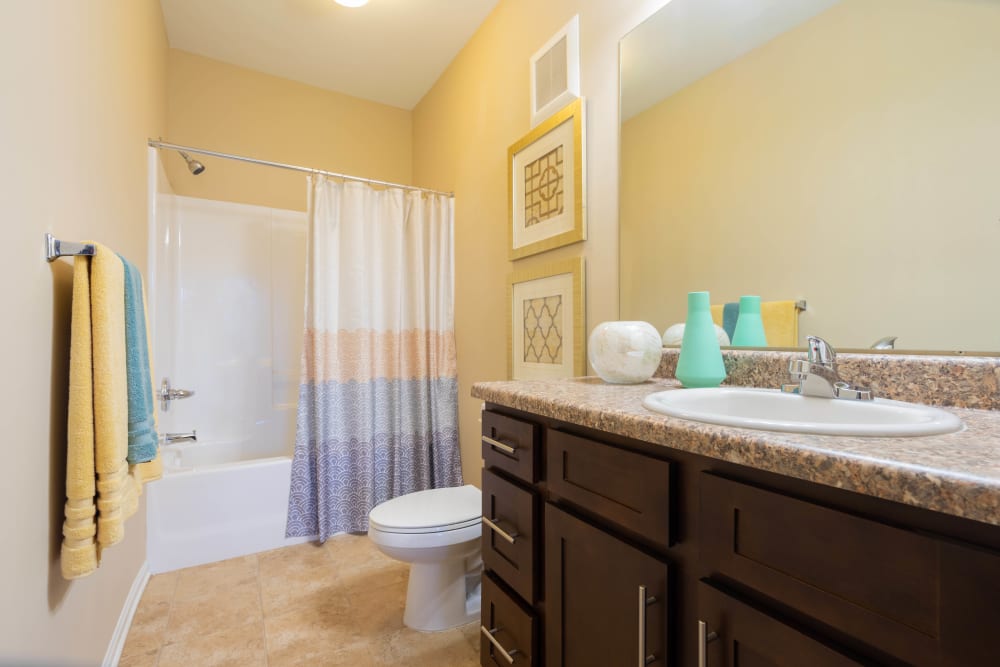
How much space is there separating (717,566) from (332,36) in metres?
2.92

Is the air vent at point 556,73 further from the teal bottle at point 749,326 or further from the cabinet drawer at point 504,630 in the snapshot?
the cabinet drawer at point 504,630

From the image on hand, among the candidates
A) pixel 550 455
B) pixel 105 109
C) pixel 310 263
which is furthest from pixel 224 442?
pixel 550 455

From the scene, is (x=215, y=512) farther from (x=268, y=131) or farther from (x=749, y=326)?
(x=749, y=326)

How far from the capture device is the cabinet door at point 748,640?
52 centimetres

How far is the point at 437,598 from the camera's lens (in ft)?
5.37

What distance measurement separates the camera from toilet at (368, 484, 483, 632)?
5.04 ft

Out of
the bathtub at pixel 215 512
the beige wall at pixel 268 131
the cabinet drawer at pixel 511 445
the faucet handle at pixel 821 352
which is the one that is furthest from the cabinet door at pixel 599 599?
the beige wall at pixel 268 131

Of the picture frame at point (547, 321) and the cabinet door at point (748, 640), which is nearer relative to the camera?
the cabinet door at point (748, 640)

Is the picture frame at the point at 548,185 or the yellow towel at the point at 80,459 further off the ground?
the picture frame at the point at 548,185

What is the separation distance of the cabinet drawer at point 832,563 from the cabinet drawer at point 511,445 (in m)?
0.45

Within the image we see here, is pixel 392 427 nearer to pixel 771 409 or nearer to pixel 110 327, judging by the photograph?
pixel 110 327

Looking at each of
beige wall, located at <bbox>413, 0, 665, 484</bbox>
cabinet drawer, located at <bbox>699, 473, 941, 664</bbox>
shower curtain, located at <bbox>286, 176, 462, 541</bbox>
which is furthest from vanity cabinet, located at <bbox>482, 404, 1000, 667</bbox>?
shower curtain, located at <bbox>286, 176, 462, 541</bbox>

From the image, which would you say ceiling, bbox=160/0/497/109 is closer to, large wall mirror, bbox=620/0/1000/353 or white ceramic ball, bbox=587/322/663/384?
large wall mirror, bbox=620/0/1000/353

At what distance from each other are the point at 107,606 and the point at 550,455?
1492 mm
